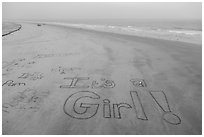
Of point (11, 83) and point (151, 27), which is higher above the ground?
point (11, 83)

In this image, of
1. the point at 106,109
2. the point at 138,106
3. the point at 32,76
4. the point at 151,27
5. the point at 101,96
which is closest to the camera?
the point at 106,109

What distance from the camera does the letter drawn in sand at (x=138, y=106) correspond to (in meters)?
4.01

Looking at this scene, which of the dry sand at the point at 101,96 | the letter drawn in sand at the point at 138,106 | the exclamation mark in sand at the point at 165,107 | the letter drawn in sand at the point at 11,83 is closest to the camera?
the dry sand at the point at 101,96

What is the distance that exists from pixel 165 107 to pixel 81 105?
2016 mm

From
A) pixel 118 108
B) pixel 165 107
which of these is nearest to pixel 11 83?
pixel 118 108

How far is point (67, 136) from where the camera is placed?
11.2 feet

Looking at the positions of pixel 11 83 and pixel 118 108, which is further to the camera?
pixel 11 83

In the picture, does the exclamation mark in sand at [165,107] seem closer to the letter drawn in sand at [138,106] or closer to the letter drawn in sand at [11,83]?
the letter drawn in sand at [138,106]

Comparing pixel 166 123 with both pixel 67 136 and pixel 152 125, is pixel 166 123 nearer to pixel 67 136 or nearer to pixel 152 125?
pixel 152 125

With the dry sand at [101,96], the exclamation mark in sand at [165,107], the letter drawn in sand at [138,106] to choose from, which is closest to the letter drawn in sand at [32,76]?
the dry sand at [101,96]

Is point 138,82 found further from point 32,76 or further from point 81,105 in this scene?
point 32,76

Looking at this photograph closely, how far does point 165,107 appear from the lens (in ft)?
14.3

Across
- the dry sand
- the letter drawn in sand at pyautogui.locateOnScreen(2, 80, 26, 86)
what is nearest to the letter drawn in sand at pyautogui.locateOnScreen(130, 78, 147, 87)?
the dry sand

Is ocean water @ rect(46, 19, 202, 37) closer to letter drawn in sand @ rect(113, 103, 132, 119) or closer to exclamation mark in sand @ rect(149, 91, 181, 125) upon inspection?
exclamation mark in sand @ rect(149, 91, 181, 125)
